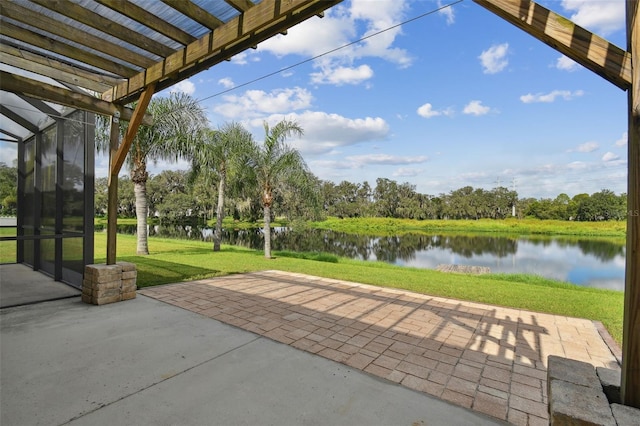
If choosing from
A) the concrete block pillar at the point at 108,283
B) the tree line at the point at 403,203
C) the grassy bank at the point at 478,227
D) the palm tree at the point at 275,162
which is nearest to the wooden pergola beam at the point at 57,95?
the concrete block pillar at the point at 108,283

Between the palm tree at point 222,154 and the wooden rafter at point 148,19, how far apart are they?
22.8 ft

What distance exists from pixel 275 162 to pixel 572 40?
8.80 m

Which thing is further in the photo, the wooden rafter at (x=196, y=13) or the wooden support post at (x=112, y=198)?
the wooden support post at (x=112, y=198)

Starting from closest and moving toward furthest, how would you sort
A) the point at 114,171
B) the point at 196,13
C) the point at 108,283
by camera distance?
the point at 196,13 < the point at 108,283 < the point at 114,171

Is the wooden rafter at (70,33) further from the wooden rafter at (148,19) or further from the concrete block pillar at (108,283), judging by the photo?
the concrete block pillar at (108,283)

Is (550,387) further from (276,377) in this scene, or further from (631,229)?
(276,377)

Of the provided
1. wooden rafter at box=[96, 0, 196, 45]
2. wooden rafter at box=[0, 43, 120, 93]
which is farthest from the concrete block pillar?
wooden rafter at box=[96, 0, 196, 45]

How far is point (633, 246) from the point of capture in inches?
44.5

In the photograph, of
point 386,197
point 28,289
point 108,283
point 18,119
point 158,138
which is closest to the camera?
point 108,283

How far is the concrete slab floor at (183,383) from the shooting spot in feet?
5.76

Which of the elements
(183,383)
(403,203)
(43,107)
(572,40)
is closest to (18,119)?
(43,107)

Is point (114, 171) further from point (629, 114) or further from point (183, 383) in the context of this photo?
point (629, 114)

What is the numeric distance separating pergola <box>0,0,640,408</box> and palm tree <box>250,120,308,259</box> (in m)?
5.54

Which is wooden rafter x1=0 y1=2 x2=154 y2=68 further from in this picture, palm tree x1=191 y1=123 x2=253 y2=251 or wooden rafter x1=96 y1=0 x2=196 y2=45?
palm tree x1=191 y1=123 x2=253 y2=251
